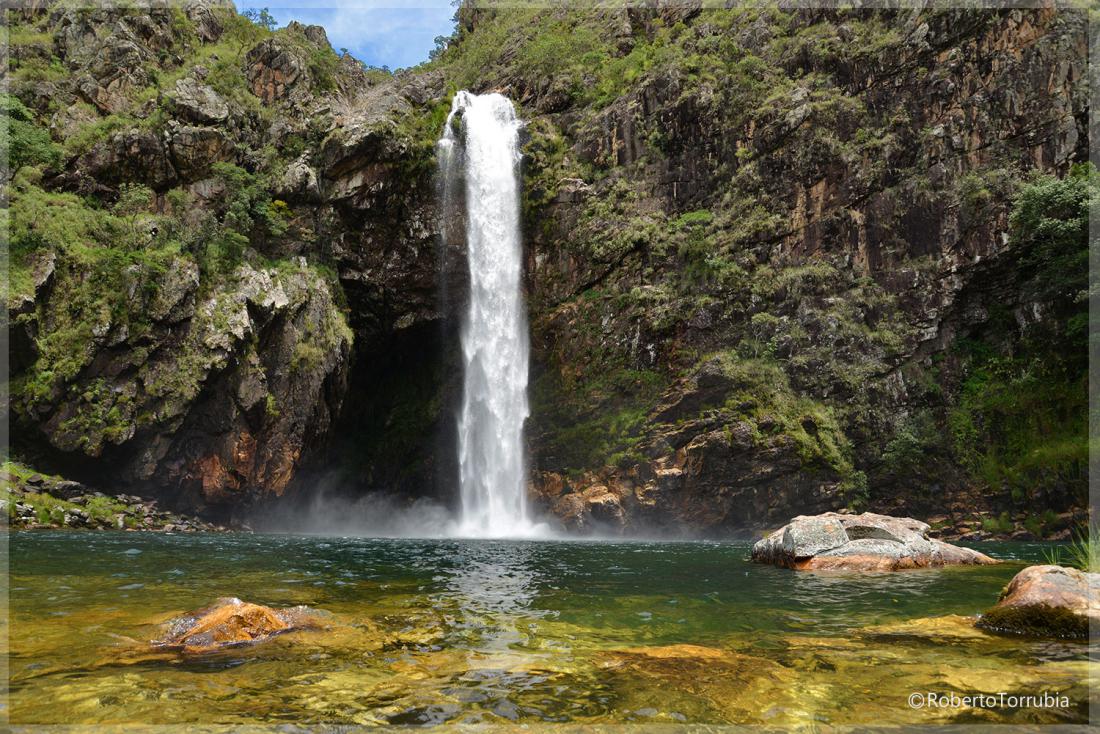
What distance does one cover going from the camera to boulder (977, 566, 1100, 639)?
667 centimetres

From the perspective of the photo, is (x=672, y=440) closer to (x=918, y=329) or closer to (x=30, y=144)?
(x=918, y=329)

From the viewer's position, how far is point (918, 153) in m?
31.7

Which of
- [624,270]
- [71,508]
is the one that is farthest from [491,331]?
[71,508]

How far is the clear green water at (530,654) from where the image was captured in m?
4.84

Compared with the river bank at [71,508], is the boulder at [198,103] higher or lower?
higher

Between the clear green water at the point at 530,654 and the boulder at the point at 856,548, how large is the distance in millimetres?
2241

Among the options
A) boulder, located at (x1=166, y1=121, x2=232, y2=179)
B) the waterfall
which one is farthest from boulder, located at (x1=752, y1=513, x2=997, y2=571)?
boulder, located at (x1=166, y1=121, x2=232, y2=179)

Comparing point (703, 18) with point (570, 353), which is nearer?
point (570, 353)

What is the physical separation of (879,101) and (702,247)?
12430mm

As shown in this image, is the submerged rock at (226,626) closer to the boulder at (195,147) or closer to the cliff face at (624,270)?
the cliff face at (624,270)

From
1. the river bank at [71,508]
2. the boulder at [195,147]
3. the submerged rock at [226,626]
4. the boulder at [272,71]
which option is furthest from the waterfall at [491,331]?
the submerged rock at [226,626]

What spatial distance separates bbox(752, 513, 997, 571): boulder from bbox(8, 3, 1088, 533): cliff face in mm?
13698

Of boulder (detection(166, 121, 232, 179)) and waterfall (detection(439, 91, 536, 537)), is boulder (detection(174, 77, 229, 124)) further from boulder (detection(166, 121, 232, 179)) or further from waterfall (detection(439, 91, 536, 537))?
waterfall (detection(439, 91, 536, 537))

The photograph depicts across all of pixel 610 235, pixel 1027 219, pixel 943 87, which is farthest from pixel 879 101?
pixel 610 235
